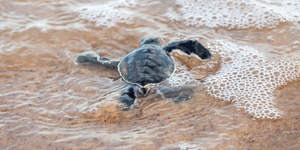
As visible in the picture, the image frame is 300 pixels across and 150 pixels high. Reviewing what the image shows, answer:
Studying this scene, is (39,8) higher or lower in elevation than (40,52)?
higher

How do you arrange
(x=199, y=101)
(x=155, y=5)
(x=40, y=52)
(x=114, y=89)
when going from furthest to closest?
(x=155, y=5), (x=40, y=52), (x=114, y=89), (x=199, y=101)

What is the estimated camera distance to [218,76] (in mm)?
2445

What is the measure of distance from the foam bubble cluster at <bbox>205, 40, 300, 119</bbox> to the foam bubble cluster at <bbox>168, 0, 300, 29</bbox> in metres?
0.58

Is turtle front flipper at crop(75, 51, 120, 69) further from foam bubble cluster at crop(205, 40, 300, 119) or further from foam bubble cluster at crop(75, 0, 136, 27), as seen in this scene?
foam bubble cluster at crop(205, 40, 300, 119)

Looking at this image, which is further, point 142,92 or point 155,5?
point 155,5

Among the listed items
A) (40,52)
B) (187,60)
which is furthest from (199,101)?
(40,52)

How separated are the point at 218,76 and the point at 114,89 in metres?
1.04

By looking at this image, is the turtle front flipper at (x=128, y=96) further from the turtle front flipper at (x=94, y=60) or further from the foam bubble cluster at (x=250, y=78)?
the foam bubble cluster at (x=250, y=78)

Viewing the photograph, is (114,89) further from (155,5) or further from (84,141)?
(155,5)

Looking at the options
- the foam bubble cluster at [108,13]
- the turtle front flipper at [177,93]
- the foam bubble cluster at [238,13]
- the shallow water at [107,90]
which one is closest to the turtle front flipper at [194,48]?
the shallow water at [107,90]

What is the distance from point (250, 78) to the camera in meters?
2.39

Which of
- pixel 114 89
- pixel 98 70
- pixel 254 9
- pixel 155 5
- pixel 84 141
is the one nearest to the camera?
pixel 84 141

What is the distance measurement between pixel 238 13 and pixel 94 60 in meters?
2.07

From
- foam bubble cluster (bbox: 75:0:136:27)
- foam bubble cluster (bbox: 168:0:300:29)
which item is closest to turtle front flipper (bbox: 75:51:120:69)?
foam bubble cluster (bbox: 75:0:136:27)
